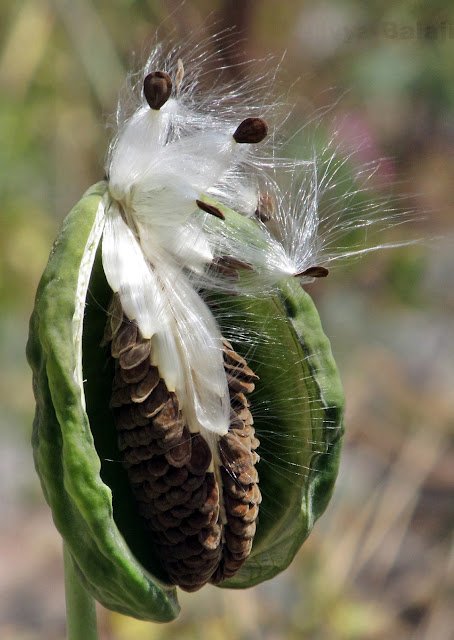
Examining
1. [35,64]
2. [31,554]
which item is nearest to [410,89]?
[35,64]

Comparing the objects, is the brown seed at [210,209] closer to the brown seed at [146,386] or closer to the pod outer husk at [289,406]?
the pod outer husk at [289,406]

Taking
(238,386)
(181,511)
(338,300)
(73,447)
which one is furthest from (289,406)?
(338,300)

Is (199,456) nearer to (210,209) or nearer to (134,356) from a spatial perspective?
(134,356)

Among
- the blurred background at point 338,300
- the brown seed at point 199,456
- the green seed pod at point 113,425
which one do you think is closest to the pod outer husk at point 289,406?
the green seed pod at point 113,425

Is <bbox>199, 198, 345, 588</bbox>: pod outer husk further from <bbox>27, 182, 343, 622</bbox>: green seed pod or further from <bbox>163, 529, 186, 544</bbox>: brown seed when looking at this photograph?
<bbox>163, 529, 186, 544</bbox>: brown seed

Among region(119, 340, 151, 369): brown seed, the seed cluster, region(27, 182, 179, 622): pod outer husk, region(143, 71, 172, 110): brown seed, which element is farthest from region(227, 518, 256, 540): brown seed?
region(143, 71, 172, 110): brown seed

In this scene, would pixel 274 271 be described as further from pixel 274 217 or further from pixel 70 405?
pixel 70 405
